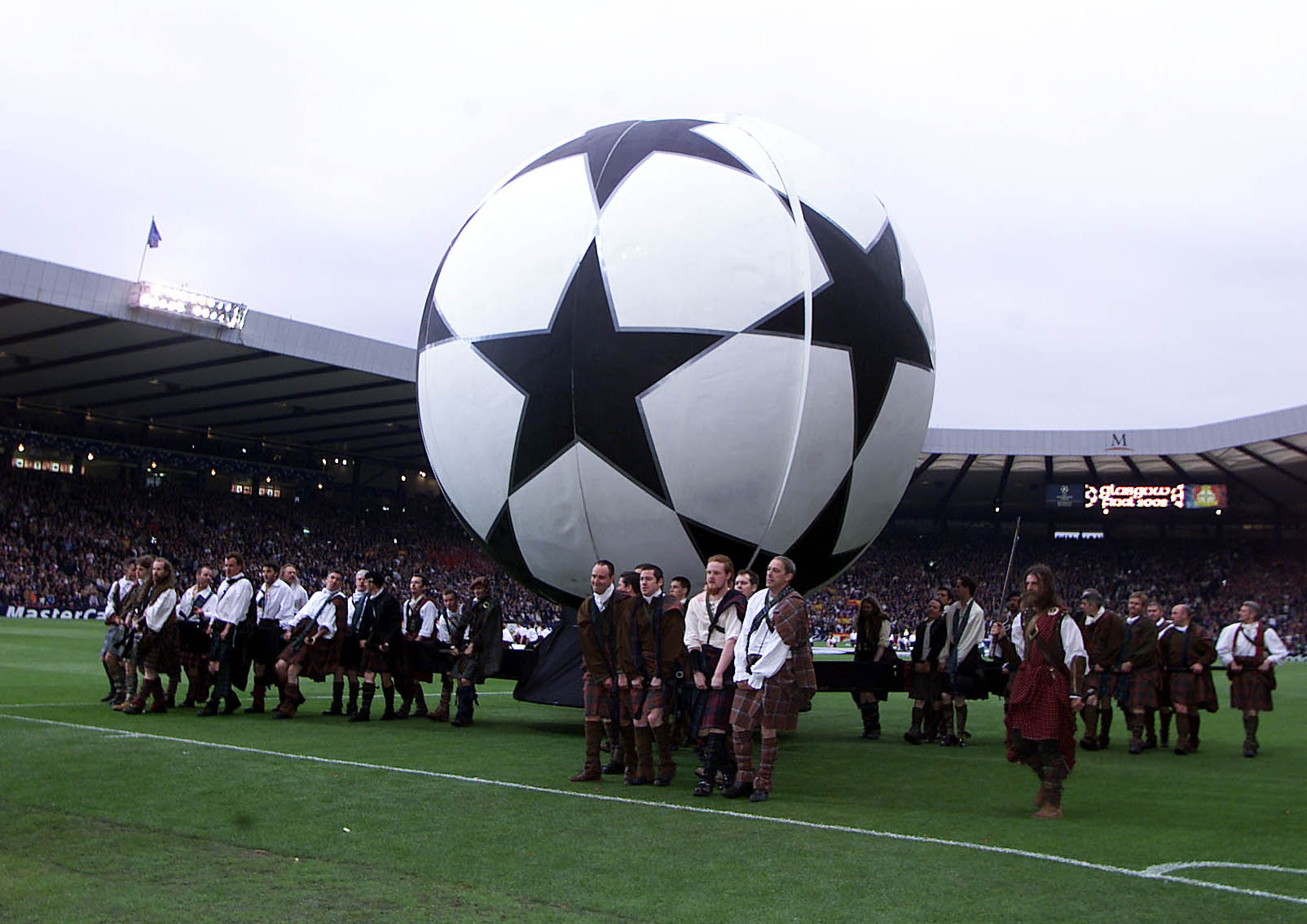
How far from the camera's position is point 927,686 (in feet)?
36.9

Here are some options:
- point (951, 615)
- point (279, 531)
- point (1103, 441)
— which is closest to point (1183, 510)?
point (1103, 441)

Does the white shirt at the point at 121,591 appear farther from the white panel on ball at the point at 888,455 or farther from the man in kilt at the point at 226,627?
the white panel on ball at the point at 888,455

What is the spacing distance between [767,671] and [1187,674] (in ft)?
19.9

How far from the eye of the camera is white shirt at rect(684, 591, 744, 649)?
769 centimetres

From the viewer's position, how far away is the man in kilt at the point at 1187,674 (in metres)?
11.1

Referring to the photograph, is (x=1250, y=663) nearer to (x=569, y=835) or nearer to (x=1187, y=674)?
(x=1187, y=674)

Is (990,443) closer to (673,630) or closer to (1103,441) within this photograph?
(1103,441)

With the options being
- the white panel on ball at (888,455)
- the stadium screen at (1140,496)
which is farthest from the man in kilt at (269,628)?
the stadium screen at (1140,496)

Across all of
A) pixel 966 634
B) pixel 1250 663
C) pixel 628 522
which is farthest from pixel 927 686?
pixel 628 522

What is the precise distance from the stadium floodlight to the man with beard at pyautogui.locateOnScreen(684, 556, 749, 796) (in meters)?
22.8

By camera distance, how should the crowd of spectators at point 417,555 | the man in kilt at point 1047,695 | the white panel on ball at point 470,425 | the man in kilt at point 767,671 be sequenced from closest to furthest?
1. the man in kilt at point 1047,695
2. the man in kilt at point 767,671
3. the white panel on ball at point 470,425
4. the crowd of spectators at point 417,555

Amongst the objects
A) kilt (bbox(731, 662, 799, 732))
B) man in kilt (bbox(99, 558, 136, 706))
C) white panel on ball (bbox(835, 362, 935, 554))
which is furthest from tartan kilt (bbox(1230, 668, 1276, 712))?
man in kilt (bbox(99, 558, 136, 706))

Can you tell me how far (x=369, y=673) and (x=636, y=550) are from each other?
418 cm

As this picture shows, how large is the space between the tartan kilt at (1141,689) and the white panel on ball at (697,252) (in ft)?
18.6
